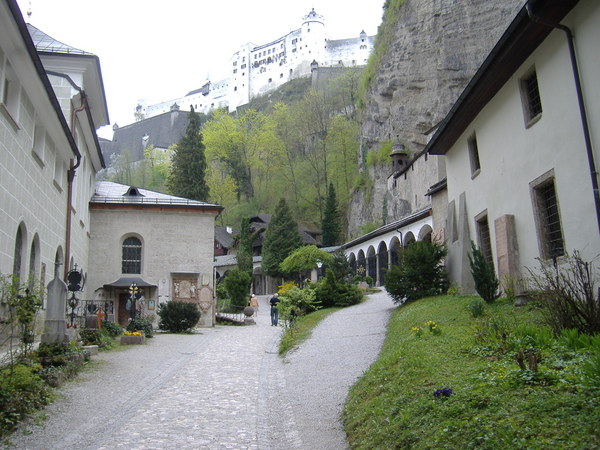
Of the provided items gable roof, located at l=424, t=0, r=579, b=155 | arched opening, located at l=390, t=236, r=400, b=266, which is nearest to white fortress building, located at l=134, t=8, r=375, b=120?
arched opening, located at l=390, t=236, r=400, b=266

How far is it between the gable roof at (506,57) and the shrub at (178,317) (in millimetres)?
11792

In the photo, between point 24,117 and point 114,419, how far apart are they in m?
8.03

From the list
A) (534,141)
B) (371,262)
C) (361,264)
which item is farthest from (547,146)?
(361,264)

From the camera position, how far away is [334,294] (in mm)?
25719

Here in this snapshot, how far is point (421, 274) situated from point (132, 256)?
579 inches

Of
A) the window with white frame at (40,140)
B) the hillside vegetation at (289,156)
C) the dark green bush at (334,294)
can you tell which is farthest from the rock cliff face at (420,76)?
the window with white frame at (40,140)

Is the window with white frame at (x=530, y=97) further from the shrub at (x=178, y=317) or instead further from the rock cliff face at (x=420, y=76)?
the rock cliff face at (x=420, y=76)

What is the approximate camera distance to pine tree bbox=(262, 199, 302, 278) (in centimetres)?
4925

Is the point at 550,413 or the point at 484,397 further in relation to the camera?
the point at 484,397

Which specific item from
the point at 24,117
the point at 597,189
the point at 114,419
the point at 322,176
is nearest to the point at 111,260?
the point at 24,117

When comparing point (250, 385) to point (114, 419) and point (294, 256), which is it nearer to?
point (114, 419)

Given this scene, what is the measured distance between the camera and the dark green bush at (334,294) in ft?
84.0

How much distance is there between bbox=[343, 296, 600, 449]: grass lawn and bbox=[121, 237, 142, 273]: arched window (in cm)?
2017

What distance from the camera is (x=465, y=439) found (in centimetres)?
459
